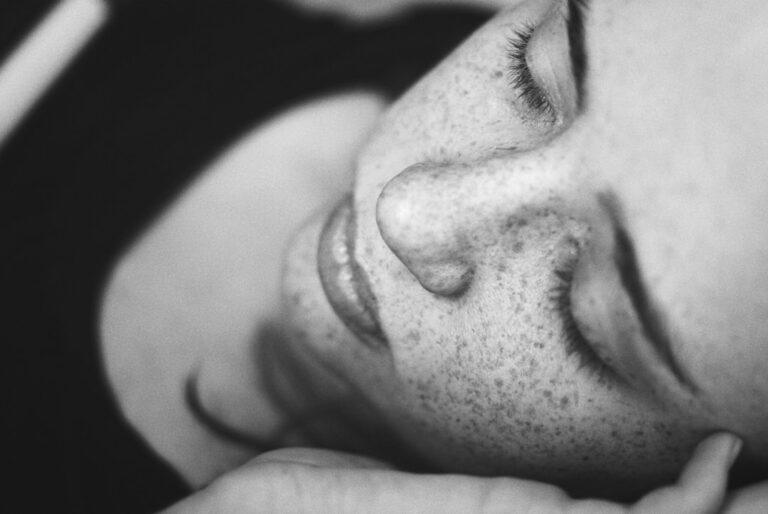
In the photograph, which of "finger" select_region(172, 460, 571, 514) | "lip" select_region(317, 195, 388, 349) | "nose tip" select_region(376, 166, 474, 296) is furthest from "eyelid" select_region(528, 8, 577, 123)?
"finger" select_region(172, 460, 571, 514)

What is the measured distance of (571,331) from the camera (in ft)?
1.82

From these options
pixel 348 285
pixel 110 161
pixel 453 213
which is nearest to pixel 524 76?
pixel 453 213

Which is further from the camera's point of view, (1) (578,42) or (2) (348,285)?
(2) (348,285)

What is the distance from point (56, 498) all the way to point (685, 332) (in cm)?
89

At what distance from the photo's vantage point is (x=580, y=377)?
567 millimetres

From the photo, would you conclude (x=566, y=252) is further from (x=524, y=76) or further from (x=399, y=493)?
(x=399, y=493)

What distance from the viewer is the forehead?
45 centimetres

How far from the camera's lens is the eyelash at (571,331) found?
1.78 feet

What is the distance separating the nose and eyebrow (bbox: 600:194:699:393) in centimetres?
7

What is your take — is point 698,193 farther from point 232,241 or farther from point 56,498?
point 56,498

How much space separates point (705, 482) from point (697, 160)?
305 millimetres

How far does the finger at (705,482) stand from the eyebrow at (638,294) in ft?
0.35

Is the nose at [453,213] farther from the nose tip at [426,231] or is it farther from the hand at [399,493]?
the hand at [399,493]

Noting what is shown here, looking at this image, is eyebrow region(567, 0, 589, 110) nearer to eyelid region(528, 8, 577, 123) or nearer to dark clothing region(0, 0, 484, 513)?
eyelid region(528, 8, 577, 123)
